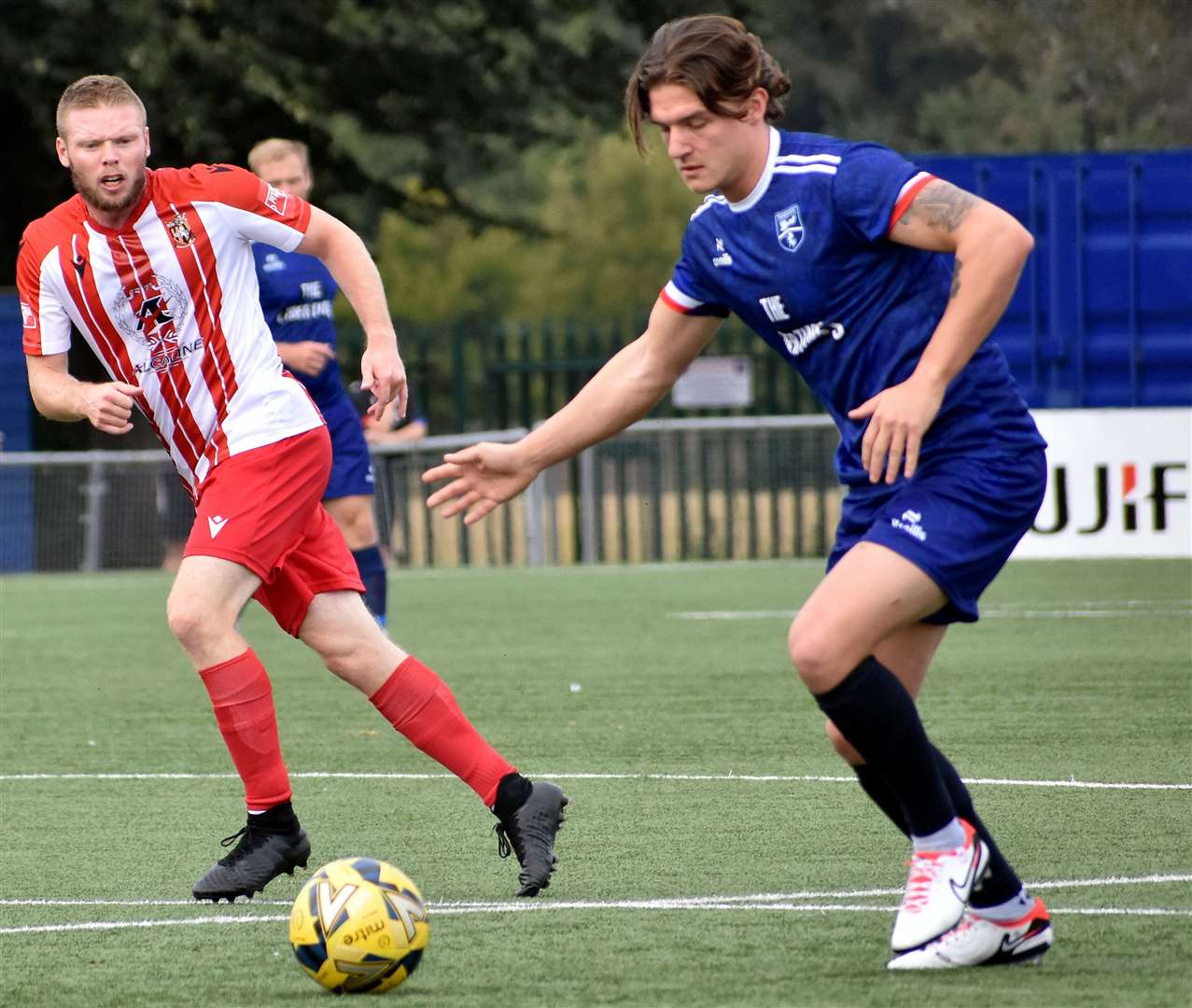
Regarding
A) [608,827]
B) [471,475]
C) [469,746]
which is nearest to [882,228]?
[471,475]

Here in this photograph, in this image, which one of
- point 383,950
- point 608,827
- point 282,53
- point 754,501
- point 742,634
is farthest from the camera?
point 282,53

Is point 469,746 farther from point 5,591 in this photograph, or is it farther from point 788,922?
point 5,591

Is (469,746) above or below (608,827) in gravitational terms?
above

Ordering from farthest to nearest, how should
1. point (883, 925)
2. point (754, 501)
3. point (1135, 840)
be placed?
point (754, 501)
point (1135, 840)
point (883, 925)

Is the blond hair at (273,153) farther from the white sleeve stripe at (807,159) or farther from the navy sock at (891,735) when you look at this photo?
the navy sock at (891,735)

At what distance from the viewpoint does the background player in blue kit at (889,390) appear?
454 centimetres

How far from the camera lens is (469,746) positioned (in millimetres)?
5844

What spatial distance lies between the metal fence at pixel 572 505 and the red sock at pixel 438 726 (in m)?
13.7

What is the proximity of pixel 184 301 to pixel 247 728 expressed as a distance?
1.10m

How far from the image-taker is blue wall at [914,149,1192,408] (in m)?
17.3

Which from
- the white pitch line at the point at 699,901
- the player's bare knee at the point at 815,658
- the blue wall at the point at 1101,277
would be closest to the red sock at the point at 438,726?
the white pitch line at the point at 699,901

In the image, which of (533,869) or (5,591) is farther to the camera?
(5,591)

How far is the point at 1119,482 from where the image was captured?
16.0 meters

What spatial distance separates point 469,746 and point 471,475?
1031 mm
